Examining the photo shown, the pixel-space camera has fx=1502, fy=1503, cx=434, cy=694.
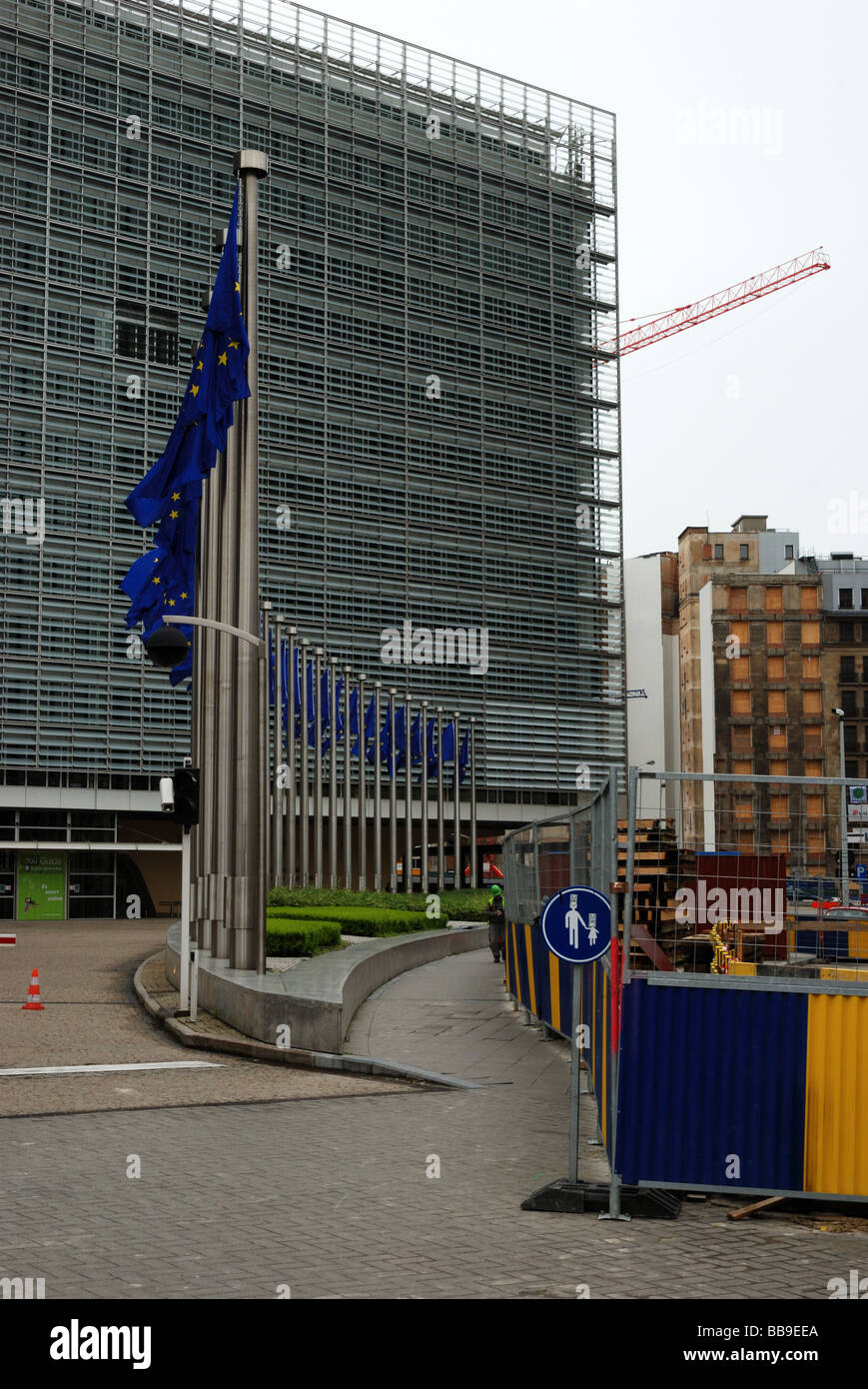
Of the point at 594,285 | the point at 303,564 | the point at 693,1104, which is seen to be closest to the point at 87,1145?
the point at 693,1104

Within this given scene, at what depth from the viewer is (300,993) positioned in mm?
15336

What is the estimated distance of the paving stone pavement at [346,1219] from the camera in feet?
22.0

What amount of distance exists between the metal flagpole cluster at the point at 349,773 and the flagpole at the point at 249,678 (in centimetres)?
347

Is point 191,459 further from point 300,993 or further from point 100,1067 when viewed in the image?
point 100,1067

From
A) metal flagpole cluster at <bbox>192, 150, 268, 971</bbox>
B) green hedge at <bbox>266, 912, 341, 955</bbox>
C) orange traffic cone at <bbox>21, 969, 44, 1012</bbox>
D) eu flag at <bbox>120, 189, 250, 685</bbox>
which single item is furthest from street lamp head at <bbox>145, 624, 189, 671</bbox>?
green hedge at <bbox>266, 912, 341, 955</bbox>

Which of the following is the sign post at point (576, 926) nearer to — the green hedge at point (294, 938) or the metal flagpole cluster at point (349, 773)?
the green hedge at point (294, 938)

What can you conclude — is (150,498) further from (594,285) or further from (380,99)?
(594,285)

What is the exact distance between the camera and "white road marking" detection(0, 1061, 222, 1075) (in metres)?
13.8

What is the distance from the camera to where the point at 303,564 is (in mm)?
67250

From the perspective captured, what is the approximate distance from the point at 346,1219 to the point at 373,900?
28.0 m

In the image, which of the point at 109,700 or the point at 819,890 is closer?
the point at 819,890

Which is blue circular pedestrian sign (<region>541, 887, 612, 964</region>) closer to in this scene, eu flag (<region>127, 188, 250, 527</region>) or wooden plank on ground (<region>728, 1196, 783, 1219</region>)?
wooden plank on ground (<region>728, 1196, 783, 1219</region>)

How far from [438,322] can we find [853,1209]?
69.1 meters

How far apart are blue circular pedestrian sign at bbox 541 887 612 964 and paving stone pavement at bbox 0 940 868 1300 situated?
144 cm
